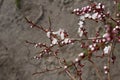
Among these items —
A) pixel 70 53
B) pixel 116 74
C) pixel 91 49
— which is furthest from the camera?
pixel 70 53

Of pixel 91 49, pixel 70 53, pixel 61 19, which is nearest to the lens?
pixel 91 49

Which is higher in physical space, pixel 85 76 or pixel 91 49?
pixel 91 49

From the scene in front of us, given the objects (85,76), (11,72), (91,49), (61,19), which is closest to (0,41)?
(11,72)

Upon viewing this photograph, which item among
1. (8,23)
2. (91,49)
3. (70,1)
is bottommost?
(8,23)

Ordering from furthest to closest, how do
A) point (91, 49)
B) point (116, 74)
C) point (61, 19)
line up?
1. point (61, 19)
2. point (116, 74)
3. point (91, 49)

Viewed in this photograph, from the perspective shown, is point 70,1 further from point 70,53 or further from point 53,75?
point 53,75

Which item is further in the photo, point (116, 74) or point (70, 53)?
point (70, 53)

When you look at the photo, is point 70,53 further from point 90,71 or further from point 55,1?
point 55,1

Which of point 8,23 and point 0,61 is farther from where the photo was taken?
point 8,23

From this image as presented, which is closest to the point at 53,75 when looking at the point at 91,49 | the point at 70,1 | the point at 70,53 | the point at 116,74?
the point at 70,53
